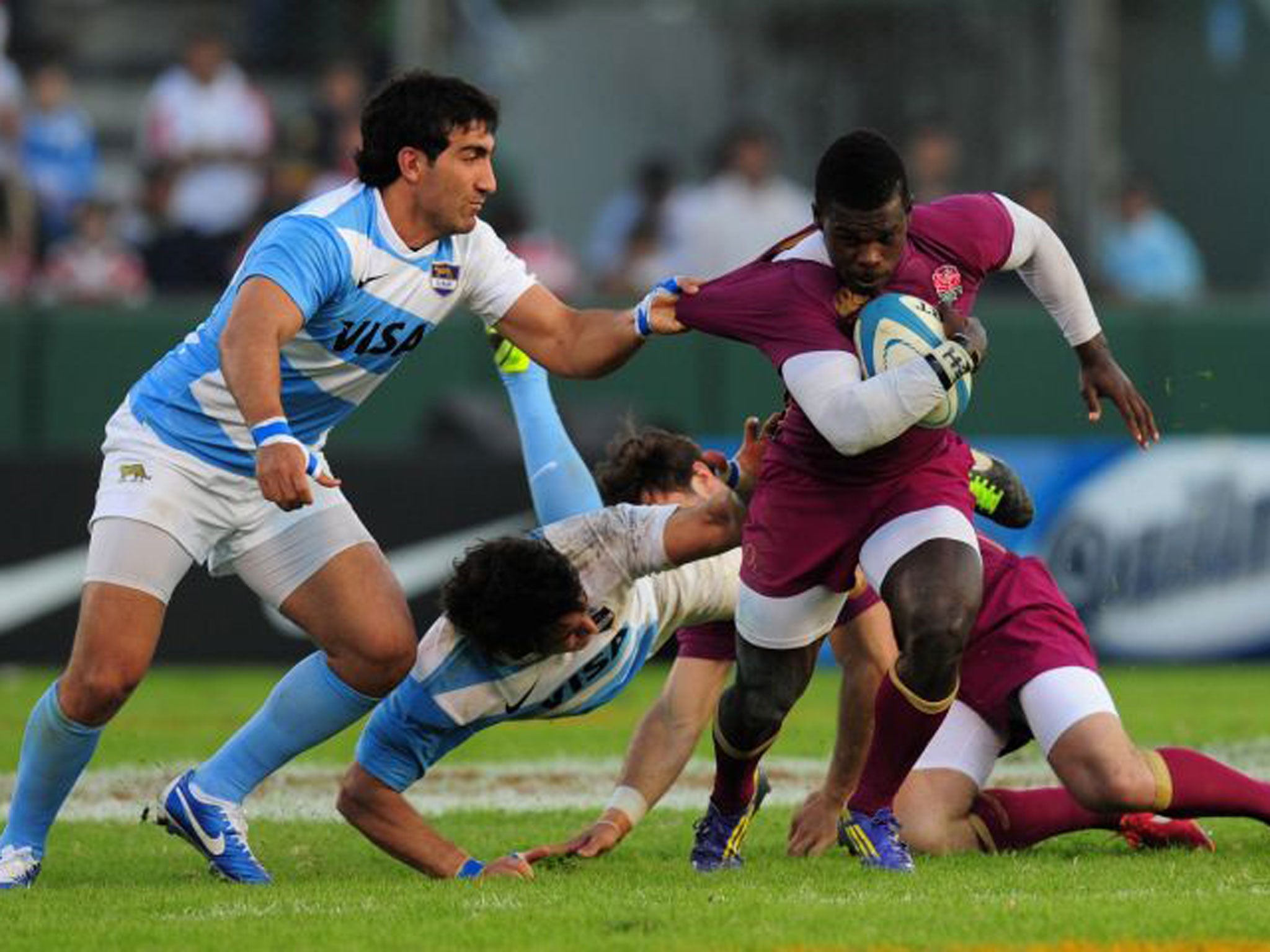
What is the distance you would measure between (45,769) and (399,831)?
97 centimetres

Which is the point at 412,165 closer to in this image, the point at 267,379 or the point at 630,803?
the point at 267,379

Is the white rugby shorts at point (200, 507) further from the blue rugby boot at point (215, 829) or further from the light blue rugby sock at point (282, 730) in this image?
the blue rugby boot at point (215, 829)

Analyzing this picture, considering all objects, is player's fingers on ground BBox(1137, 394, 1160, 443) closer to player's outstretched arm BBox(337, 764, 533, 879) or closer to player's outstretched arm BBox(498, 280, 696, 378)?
player's outstretched arm BBox(498, 280, 696, 378)

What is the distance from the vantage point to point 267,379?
21.2ft

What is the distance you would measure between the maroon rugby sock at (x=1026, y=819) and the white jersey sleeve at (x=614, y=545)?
47.6 inches

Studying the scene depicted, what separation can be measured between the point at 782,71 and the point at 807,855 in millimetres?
10837

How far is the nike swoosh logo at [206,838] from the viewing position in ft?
22.9

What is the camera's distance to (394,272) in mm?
6957

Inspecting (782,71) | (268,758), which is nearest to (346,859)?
(268,758)

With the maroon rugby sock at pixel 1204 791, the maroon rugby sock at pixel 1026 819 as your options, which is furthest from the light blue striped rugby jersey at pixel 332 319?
the maroon rugby sock at pixel 1204 791

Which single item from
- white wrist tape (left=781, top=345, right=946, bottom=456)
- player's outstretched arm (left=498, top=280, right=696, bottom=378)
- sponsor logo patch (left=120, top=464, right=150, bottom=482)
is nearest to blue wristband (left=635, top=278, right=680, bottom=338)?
player's outstretched arm (left=498, top=280, right=696, bottom=378)

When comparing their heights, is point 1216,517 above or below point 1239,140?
below

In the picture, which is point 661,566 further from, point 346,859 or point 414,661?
point 346,859

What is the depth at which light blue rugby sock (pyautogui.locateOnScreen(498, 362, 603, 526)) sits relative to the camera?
771cm
